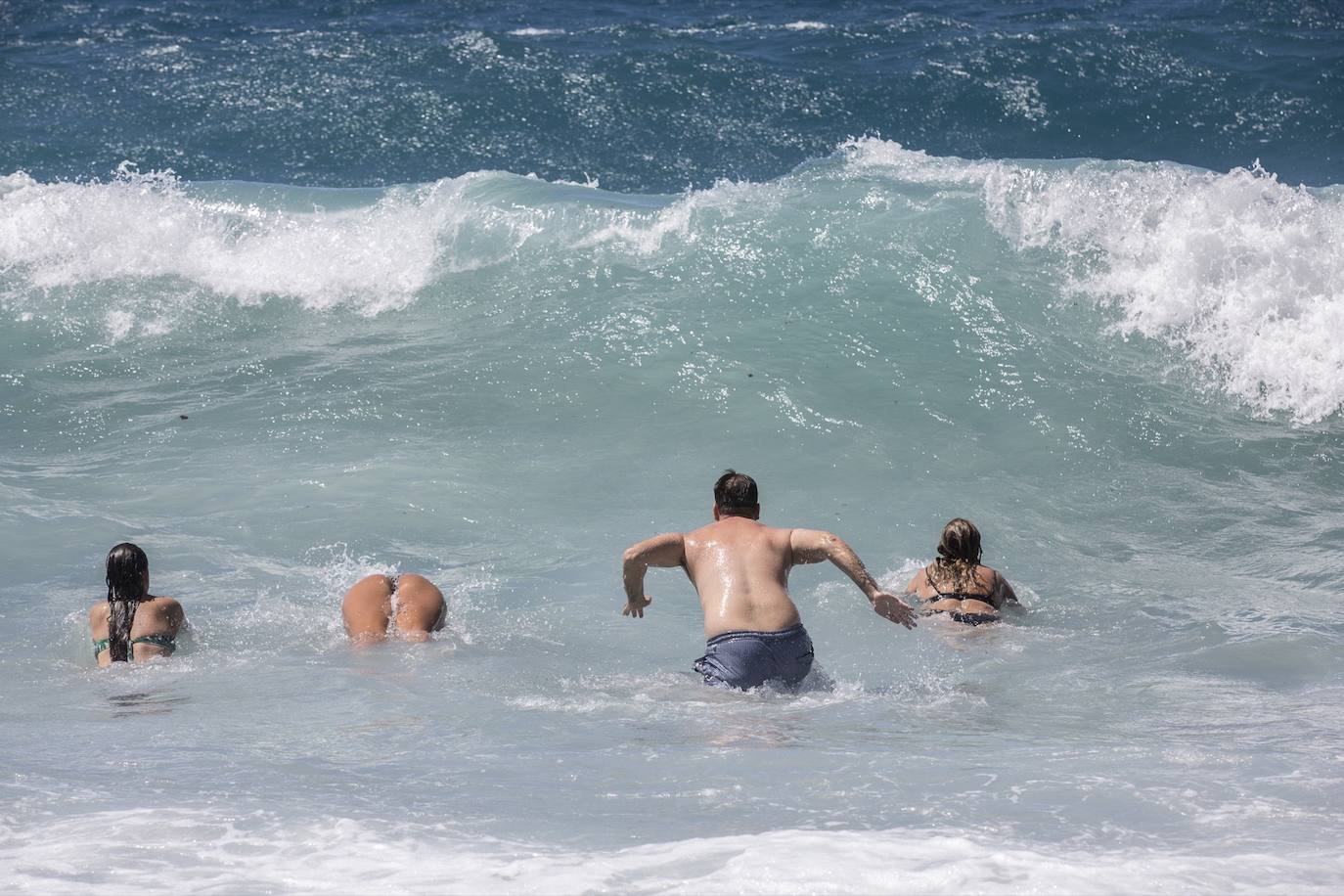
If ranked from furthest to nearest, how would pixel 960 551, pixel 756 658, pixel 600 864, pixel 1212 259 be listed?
pixel 1212 259 → pixel 960 551 → pixel 756 658 → pixel 600 864

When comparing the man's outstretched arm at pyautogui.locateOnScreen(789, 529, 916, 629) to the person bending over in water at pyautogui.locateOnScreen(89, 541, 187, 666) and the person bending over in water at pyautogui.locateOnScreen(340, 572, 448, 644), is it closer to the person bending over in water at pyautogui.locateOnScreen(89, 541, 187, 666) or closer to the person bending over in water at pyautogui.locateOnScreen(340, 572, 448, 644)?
the person bending over in water at pyautogui.locateOnScreen(340, 572, 448, 644)

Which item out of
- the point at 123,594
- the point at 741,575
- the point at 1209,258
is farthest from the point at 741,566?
the point at 1209,258

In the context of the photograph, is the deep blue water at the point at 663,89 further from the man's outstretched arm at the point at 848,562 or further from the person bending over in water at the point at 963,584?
the man's outstretched arm at the point at 848,562

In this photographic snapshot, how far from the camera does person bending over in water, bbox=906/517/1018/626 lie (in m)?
7.25

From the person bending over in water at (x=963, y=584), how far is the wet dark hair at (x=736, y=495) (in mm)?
1539

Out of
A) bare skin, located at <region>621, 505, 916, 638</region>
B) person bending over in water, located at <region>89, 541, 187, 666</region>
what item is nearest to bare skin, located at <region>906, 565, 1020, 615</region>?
bare skin, located at <region>621, 505, 916, 638</region>

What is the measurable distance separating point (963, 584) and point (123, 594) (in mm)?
4256

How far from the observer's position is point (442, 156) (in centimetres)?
1638

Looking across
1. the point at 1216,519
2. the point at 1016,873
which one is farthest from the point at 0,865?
the point at 1216,519

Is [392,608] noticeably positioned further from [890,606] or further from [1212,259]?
[1212,259]

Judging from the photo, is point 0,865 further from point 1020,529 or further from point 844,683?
point 1020,529

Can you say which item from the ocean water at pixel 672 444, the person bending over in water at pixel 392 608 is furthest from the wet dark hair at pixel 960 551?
the person bending over in water at pixel 392 608

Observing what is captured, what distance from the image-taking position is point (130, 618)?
6.72m

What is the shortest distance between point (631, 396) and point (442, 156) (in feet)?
23.5
